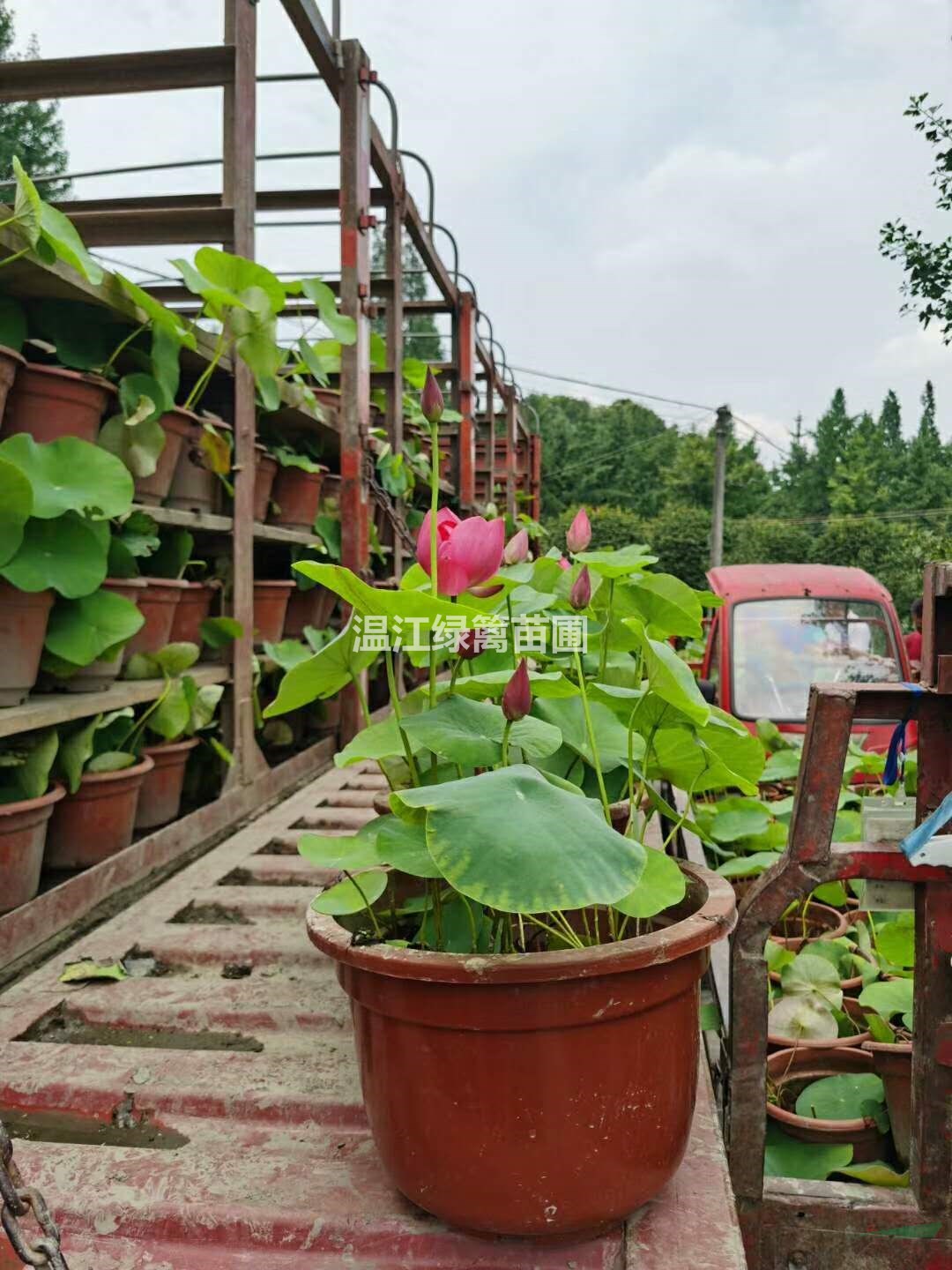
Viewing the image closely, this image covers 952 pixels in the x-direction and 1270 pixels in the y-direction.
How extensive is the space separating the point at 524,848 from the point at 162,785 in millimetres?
2047

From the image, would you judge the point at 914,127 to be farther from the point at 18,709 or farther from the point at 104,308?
the point at 18,709

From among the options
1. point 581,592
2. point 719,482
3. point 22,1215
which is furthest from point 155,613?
point 719,482

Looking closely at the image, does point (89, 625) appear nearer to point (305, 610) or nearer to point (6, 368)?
point (6, 368)

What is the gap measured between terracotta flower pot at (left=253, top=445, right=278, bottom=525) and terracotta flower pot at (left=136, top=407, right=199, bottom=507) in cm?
55

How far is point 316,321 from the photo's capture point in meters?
3.41

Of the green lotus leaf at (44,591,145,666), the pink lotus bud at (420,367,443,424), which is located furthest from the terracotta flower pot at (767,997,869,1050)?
the green lotus leaf at (44,591,145,666)

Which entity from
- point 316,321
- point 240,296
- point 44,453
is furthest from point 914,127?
point 44,453

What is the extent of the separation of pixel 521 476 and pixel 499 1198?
40.7 ft

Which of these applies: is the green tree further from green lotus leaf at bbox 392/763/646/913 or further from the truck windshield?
green lotus leaf at bbox 392/763/646/913

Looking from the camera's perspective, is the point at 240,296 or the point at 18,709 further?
the point at 240,296

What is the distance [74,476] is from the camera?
2.04 meters

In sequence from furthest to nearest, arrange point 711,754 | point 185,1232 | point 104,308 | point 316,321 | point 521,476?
point 521,476
point 316,321
point 104,308
point 711,754
point 185,1232

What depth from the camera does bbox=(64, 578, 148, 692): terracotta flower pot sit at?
2.25 m

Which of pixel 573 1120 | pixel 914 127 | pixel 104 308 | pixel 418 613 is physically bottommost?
pixel 573 1120
